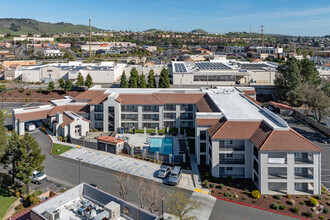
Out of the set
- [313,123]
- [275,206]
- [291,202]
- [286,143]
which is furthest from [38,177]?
[313,123]

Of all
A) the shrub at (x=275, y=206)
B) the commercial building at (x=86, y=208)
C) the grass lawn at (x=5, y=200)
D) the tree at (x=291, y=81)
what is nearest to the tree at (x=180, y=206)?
the commercial building at (x=86, y=208)

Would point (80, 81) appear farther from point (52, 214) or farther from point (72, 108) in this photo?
point (52, 214)

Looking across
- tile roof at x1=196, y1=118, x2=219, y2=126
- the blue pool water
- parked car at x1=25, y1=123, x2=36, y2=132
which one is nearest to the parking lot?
the blue pool water

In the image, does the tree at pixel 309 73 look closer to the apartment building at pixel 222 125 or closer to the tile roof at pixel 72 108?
the apartment building at pixel 222 125

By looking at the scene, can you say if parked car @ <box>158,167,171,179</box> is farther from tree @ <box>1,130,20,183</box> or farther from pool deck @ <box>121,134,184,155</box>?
tree @ <box>1,130,20,183</box>

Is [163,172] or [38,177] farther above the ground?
[163,172]

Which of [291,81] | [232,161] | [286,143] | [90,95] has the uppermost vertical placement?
[291,81]
